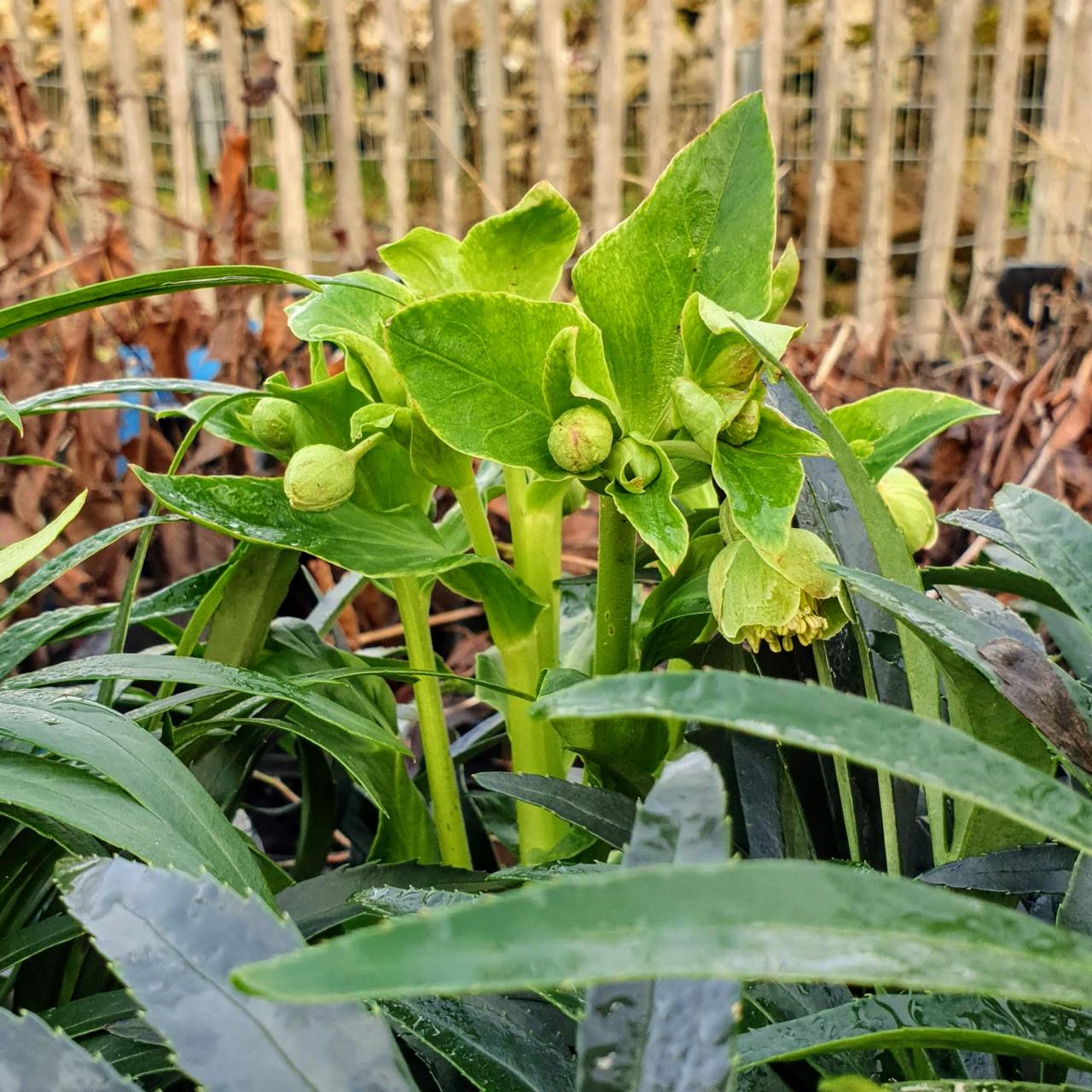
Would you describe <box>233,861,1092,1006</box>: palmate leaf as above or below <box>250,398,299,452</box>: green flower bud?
below

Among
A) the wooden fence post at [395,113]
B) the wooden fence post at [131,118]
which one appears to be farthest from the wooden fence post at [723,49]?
the wooden fence post at [131,118]

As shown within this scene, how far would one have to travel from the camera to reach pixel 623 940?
0.61 ft

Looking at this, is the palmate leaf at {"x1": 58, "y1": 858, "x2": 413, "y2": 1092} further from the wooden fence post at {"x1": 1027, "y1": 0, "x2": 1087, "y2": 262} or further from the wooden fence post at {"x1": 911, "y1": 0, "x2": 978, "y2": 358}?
the wooden fence post at {"x1": 1027, "y1": 0, "x2": 1087, "y2": 262}

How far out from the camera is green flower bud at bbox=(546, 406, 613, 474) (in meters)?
0.35

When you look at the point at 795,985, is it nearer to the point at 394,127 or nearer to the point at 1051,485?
the point at 1051,485

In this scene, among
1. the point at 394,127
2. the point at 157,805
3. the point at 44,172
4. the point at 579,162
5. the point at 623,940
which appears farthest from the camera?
the point at 579,162

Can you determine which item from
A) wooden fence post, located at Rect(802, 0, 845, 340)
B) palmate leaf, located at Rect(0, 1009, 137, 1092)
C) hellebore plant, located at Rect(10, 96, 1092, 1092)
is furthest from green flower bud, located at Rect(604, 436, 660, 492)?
wooden fence post, located at Rect(802, 0, 845, 340)

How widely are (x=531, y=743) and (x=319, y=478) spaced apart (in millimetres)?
147

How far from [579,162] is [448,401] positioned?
299cm

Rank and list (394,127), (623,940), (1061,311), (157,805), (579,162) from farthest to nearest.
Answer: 1. (579,162)
2. (394,127)
3. (1061,311)
4. (157,805)
5. (623,940)

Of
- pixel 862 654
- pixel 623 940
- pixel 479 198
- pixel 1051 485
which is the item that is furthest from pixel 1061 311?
pixel 479 198

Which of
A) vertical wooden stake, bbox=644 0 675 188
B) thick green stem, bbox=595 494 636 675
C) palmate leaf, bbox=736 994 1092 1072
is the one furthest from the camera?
vertical wooden stake, bbox=644 0 675 188

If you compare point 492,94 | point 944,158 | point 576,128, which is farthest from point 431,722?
point 576,128

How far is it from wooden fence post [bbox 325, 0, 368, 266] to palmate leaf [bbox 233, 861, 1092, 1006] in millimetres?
2385
